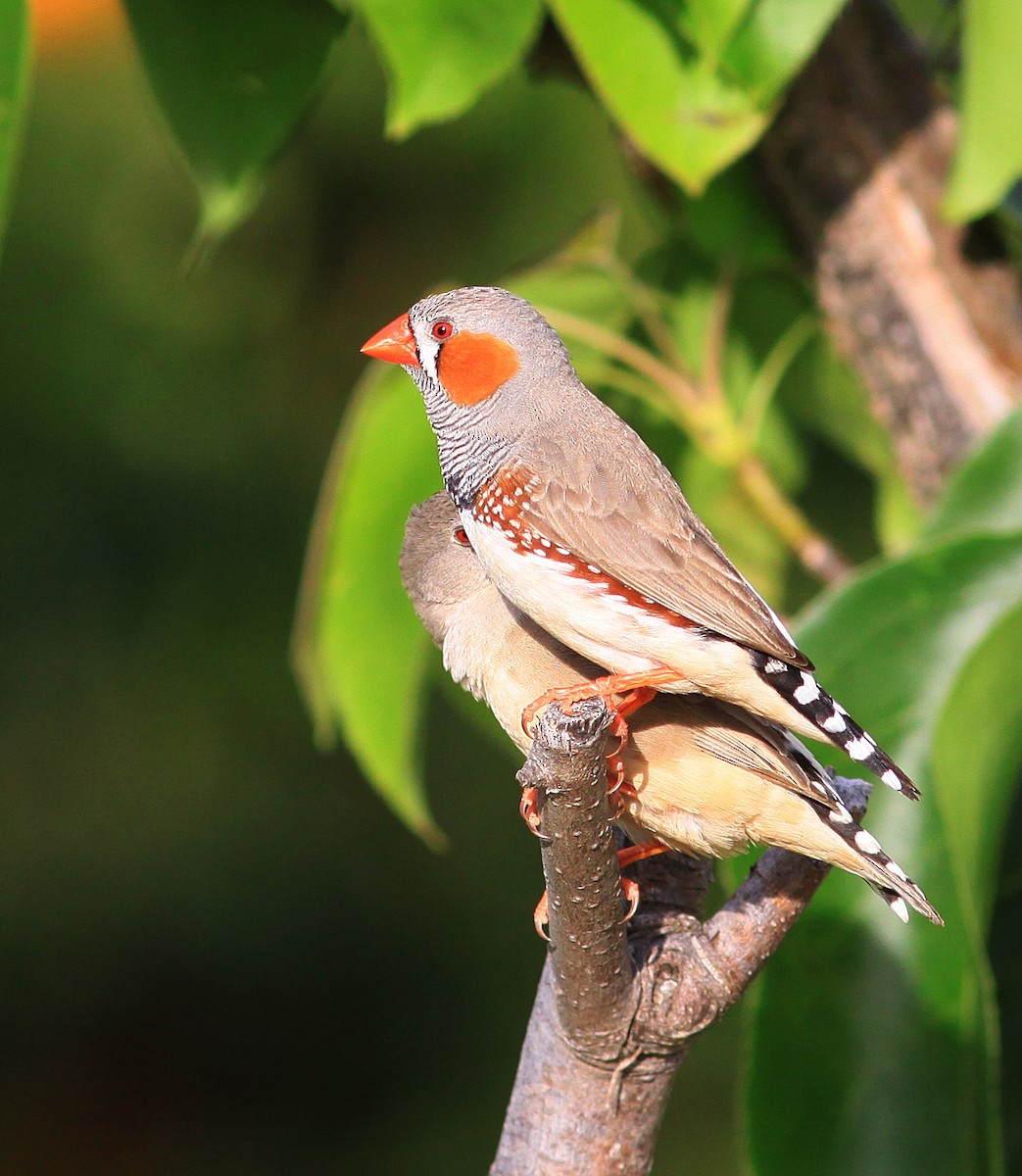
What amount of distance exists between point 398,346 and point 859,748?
30.9 inches

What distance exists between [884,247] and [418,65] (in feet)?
3.39

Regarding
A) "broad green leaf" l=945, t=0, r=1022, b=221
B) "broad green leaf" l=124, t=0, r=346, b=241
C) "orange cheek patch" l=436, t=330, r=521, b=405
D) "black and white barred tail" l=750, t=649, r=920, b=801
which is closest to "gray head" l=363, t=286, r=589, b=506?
"orange cheek patch" l=436, t=330, r=521, b=405

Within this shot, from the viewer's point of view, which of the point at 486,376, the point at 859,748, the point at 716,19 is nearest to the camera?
the point at 859,748

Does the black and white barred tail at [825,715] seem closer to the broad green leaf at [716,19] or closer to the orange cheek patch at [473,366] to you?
the orange cheek patch at [473,366]

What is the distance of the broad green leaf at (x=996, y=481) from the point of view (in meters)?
2.17

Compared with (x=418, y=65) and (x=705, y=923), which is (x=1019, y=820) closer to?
(x=705, y=923)

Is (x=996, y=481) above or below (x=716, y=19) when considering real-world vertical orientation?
below

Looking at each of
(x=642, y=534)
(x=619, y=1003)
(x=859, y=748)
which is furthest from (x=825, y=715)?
(x=619, y=1003)

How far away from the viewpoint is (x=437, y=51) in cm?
190

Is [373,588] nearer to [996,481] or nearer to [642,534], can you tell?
[642,534]

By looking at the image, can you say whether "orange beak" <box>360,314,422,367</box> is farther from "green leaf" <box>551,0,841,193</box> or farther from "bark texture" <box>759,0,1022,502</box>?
"bark texture" <box>759,0,1022,502</box>

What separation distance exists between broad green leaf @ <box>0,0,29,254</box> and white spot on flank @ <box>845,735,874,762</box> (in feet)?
4.03

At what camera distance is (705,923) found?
172 cm

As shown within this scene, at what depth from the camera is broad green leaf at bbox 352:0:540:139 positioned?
6.14ft
